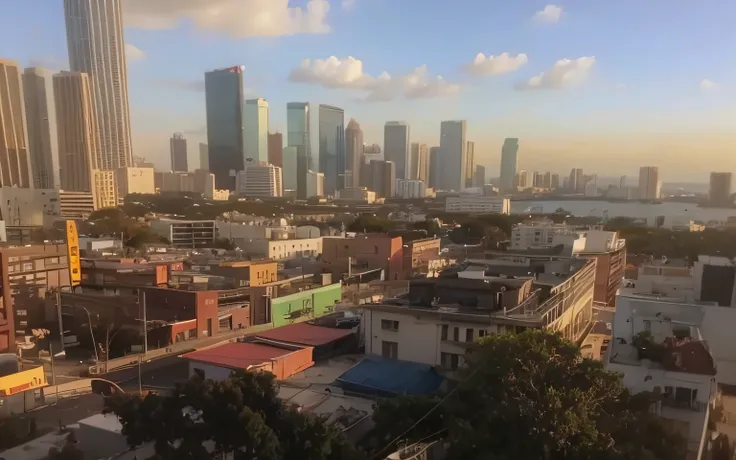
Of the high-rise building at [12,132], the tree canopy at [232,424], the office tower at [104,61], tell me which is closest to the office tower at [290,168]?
the office tower at [104,61]

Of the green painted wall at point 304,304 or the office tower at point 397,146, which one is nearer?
the green painted wall at point 304,304

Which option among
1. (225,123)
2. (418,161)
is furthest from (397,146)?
(225,123)

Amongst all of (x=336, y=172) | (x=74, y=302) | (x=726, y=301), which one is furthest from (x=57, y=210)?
(x=336, y=172)

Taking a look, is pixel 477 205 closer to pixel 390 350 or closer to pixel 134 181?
pixel 134 181

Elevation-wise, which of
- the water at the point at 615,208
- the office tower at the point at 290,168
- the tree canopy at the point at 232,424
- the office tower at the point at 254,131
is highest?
the office tower at the point at 254,131

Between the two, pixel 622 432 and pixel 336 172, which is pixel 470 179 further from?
pixel 622 432

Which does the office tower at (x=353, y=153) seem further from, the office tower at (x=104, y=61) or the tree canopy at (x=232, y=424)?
the tree canopy at (x=232, y=424)

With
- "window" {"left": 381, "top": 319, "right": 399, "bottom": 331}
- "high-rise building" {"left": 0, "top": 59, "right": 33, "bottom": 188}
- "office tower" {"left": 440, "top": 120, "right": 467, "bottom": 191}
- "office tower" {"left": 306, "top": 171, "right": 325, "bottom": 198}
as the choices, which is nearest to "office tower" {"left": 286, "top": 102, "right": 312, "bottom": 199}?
"office tower" {"left": 306, "top": 171, "right": 325, "bottom": 198}
